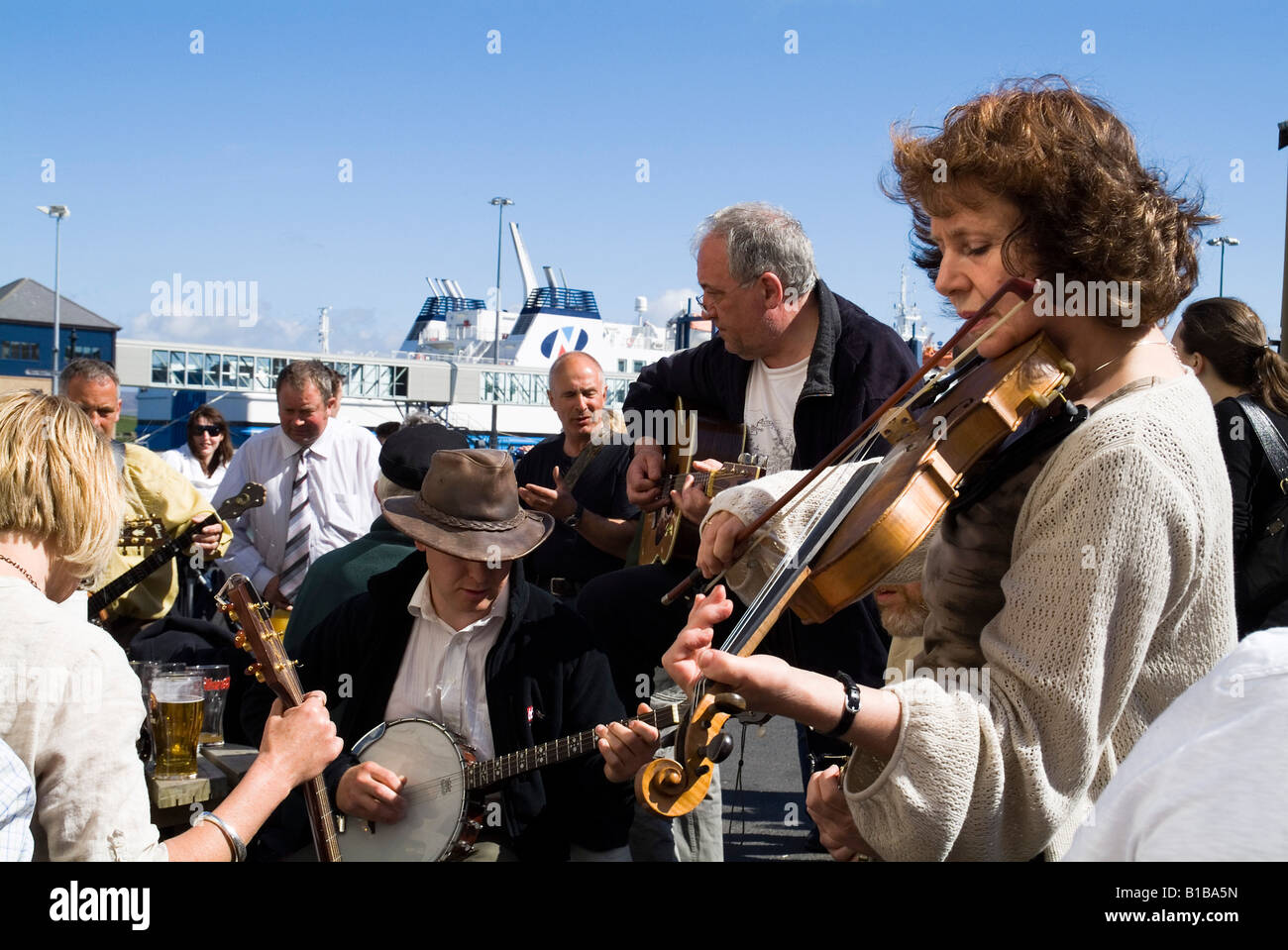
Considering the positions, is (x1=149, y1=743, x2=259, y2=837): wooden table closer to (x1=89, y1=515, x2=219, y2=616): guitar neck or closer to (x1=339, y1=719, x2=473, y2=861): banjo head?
(x1=339, y1=719, x2=473, y2=861): banjo head

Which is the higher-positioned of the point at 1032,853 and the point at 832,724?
the point at 832,724

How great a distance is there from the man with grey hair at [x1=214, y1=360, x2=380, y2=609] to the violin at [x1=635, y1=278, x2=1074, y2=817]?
4614 millimetres

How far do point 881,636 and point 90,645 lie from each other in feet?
7.27

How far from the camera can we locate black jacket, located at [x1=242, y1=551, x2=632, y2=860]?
10.4 ft

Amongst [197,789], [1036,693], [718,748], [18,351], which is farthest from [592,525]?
[18,351]

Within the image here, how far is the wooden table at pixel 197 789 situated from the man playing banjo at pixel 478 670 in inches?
15.5

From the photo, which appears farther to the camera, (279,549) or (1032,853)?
(279,549)

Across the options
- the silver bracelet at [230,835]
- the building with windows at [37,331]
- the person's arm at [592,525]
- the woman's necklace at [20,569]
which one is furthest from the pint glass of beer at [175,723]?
the building with windows at [37,331]

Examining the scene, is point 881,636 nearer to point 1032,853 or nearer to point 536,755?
point 536,755

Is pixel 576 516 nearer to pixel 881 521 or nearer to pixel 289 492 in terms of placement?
pixel 289 492

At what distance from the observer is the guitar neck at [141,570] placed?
5.01m

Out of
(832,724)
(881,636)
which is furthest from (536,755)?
(832,724)

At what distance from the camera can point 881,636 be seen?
3.34m
